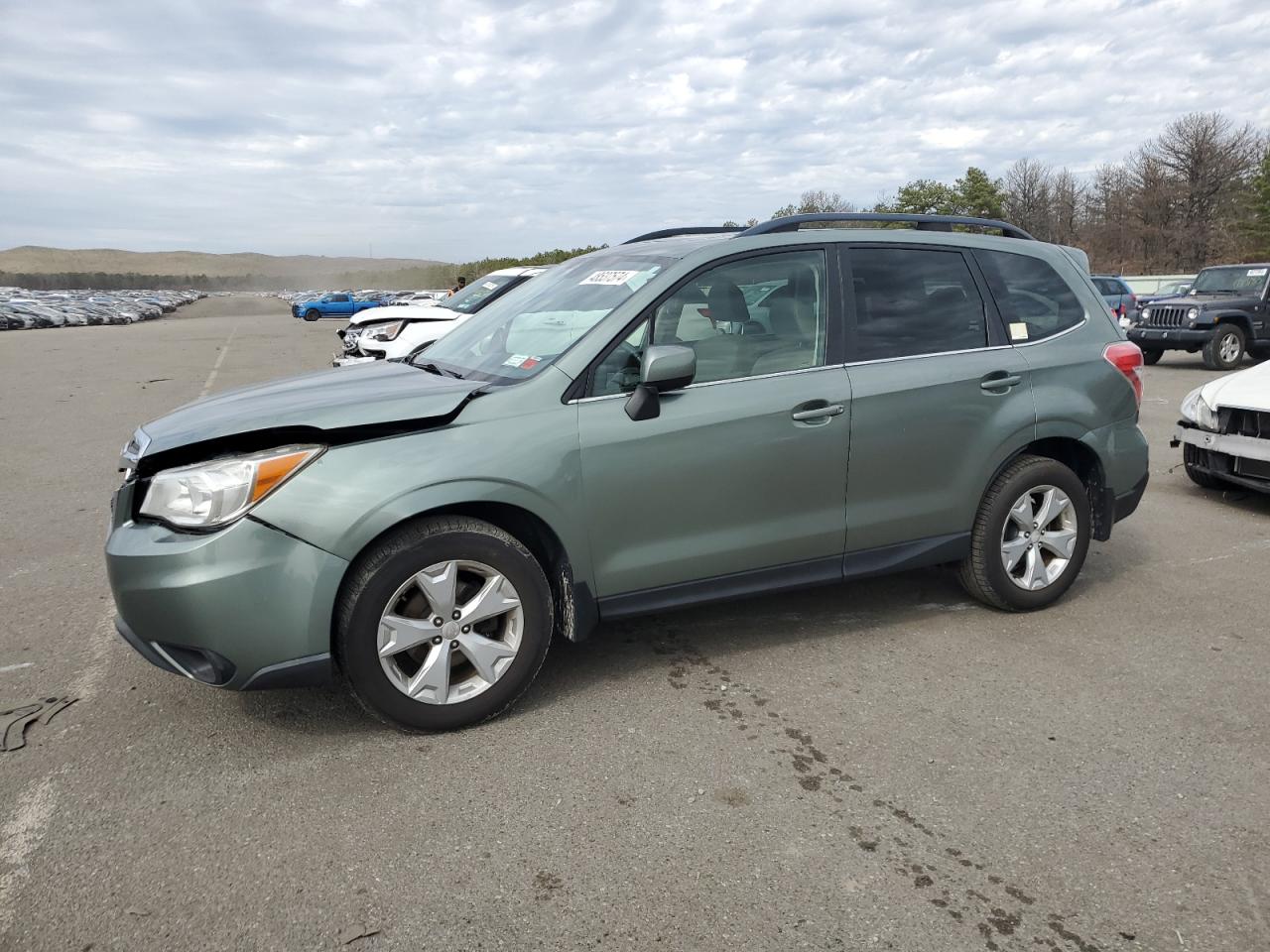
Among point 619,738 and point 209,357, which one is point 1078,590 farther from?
point 209,357

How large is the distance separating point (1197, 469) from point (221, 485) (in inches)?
269

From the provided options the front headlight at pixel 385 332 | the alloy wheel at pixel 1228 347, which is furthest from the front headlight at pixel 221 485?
the alloy wheel at pixel 1228 347

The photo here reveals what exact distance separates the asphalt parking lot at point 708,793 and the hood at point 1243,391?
2161 millimetres

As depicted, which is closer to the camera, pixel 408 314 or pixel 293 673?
pixel 293 673

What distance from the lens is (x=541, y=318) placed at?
4.32m

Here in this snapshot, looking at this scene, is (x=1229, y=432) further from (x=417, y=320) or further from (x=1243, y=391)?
(x=417, y=320)

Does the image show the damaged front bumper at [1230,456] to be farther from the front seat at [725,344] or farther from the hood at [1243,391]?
the front seat at [725,344]

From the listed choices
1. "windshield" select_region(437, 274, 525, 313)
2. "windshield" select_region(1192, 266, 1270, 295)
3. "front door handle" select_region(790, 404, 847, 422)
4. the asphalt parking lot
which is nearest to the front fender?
the asphalt parking lot

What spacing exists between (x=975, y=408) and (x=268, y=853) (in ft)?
11.2

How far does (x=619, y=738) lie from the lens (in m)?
3.53

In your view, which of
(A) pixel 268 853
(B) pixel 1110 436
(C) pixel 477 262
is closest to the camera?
(A) pixel 268 853

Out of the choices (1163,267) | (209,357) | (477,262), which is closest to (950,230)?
(209,357)

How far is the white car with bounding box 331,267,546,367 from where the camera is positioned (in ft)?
41.5

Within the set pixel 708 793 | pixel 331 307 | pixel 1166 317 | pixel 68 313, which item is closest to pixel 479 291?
pixel 1166 317
